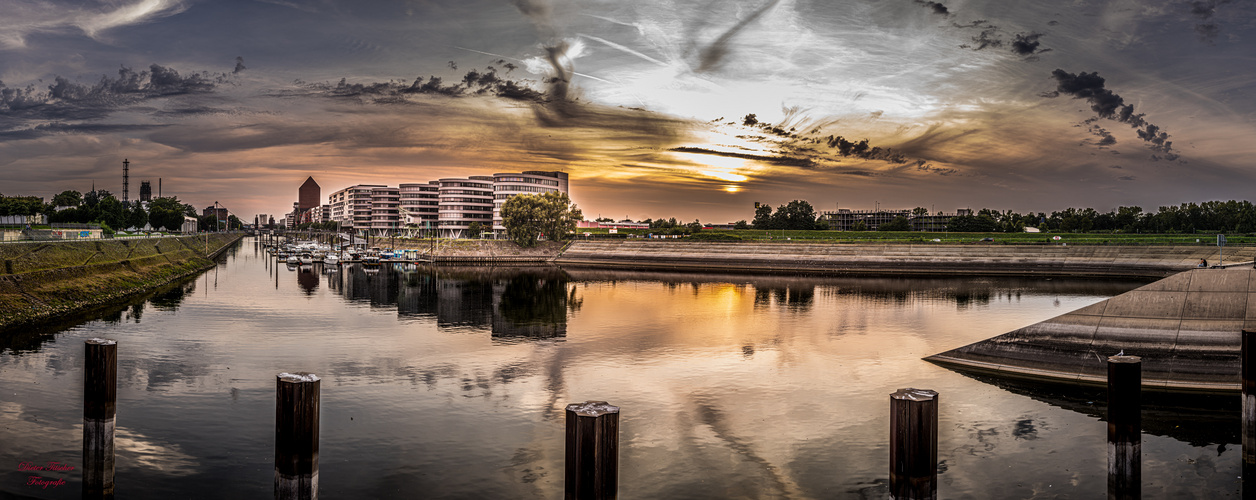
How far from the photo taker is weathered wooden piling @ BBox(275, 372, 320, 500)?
35.0 ft

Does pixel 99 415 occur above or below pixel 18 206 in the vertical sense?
below

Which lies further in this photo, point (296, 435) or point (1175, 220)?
point (1175, 220)

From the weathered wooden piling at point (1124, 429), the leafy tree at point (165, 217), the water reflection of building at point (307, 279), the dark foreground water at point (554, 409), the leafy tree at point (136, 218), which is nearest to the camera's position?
the weathered wooden piling at point (1124, 429)

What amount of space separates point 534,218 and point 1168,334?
120992 mm

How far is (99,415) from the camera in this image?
14.1 m

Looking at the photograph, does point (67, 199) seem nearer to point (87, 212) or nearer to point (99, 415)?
point (87, 212)

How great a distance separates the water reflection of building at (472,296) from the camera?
1709 inches

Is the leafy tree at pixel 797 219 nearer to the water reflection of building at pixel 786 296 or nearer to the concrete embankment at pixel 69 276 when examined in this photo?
the water reflection of building at pixel 786 296

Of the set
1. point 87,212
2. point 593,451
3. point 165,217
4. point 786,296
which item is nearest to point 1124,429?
point 593,451

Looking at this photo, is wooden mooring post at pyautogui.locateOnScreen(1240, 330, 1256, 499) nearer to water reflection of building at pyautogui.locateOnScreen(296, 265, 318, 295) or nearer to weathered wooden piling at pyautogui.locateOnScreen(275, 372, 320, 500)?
weathered wooden piling at pyautogui.locateOnScreen(275, 372, 320, 500)

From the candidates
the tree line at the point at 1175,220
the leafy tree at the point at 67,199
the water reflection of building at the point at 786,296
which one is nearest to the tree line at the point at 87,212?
the leafy tree at the point at 67,199

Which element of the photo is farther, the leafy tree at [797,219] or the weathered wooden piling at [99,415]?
the leafy tree at [797,219]

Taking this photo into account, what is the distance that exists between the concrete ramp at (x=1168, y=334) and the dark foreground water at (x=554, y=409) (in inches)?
56.2

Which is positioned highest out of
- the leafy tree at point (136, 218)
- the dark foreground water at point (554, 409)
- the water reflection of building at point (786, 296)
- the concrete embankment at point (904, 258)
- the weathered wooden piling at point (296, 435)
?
the leafy tree at point (136, 218)
